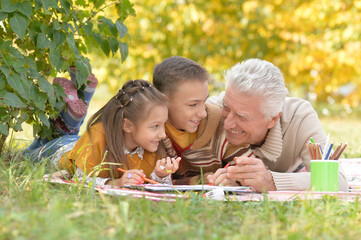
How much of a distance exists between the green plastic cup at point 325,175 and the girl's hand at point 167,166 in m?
0.83

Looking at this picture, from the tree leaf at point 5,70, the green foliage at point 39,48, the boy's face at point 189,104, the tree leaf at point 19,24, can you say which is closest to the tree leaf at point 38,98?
the green foliage at point 39,48

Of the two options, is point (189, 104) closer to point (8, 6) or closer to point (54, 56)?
point (54, 56)

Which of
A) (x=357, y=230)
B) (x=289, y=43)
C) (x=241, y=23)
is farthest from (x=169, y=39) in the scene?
(x=357, y=230)

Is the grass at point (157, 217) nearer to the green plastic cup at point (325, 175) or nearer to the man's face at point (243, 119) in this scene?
the green plastic cup at point (325, 175)

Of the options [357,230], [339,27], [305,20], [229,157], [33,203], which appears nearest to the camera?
[357,230]

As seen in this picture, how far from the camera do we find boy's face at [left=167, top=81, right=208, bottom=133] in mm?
3369

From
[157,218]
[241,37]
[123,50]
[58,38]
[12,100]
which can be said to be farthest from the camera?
[241,37]

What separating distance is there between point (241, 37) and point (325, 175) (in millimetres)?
8629

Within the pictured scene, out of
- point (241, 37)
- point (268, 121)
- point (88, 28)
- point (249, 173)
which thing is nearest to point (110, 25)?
point (88, 28)

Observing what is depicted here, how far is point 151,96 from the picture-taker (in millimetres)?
3354

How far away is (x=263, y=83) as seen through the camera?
10.6 ft

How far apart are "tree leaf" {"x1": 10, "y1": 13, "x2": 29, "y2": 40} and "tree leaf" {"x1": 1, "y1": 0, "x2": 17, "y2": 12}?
41mm

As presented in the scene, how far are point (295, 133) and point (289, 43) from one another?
838cm

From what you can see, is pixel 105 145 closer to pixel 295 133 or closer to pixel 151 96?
pixel 151 96
